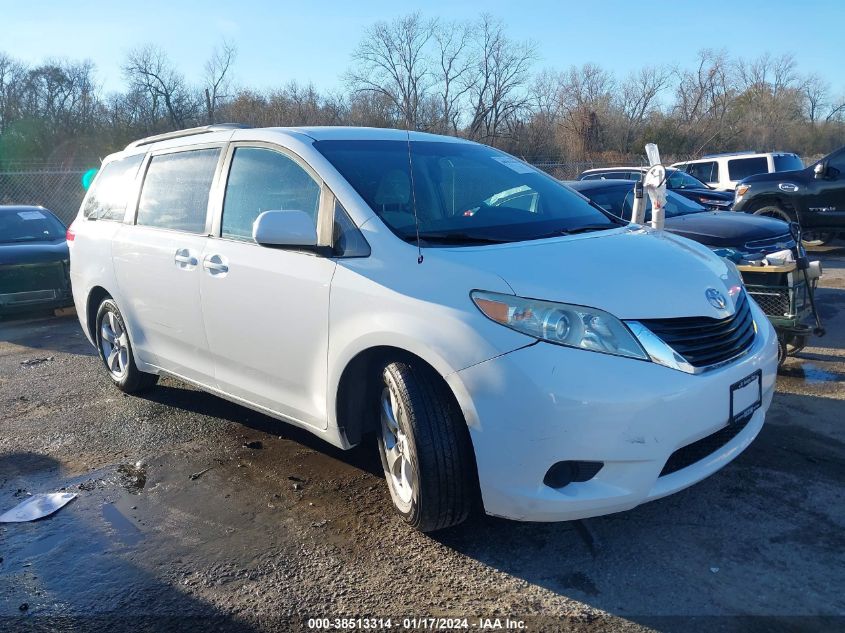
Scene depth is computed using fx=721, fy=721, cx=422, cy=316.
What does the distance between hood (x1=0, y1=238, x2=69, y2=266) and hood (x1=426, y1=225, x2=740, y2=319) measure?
7420 millimetres

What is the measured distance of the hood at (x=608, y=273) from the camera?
2850mm

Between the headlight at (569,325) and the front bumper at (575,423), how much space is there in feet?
0.16

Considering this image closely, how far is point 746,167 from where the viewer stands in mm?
17422

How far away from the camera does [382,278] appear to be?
10.4ft

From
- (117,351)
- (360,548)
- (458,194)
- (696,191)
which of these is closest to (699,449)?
(360,548)

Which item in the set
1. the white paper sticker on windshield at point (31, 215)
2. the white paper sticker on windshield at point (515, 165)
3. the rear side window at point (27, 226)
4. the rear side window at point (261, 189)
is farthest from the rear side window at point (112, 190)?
the white paper sticker on windshield at point (31, 215)

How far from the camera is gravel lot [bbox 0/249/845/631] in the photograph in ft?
8.95

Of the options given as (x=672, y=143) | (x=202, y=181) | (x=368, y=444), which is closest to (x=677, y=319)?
(x=368, y=444)

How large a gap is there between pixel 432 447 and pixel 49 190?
16310mm

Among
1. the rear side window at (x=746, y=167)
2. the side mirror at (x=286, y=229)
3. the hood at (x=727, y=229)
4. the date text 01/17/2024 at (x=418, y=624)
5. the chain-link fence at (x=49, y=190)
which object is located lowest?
the date text 01/17/2024 at (x=418, y=624)

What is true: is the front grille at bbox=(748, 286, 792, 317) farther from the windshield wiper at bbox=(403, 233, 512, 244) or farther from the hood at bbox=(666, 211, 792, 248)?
the windshield wiper at bbox=(403, 233, 512, 244)

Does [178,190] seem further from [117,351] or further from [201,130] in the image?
[117,351]

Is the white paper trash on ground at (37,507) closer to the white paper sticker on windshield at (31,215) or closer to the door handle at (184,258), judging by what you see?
the door handle at (184,258)

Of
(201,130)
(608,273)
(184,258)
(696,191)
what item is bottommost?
(608,273)
